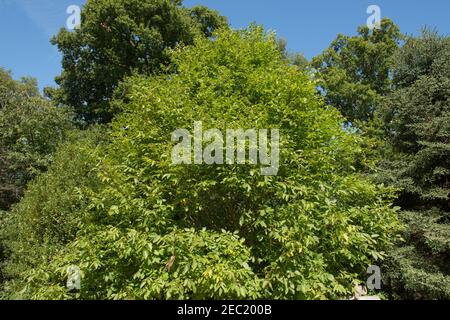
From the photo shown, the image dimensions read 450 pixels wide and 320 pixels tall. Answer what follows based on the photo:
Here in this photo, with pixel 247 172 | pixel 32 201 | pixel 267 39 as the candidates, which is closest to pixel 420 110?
pixel 267 39

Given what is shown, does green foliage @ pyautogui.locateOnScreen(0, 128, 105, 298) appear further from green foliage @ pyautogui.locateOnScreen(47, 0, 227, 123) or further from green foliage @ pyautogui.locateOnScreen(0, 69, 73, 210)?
green foliage @ pyautogui.locateOnScreen(47, 0, 227, 123)

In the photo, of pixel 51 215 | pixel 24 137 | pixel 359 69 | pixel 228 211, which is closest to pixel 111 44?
pixel 24 137

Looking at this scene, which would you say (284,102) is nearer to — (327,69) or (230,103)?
(230,103)

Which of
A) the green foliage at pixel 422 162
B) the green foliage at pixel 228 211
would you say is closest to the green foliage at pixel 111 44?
the green foliage at pixel 422 162

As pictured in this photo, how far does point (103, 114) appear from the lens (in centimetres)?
1859

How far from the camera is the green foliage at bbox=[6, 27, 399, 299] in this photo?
486 cm

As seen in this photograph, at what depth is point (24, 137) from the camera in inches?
581

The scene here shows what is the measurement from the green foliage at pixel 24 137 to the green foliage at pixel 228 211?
30.1 feet

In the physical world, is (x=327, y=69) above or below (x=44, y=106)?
above

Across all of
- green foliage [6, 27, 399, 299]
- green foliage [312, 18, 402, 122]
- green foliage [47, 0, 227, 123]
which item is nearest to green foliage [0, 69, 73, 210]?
green foliage [47, 0, 227, 123]

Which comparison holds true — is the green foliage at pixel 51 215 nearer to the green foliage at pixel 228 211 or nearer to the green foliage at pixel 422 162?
the green foliage at pixel 228 211

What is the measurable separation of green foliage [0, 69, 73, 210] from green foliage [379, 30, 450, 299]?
11.6m

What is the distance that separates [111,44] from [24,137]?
569cm
